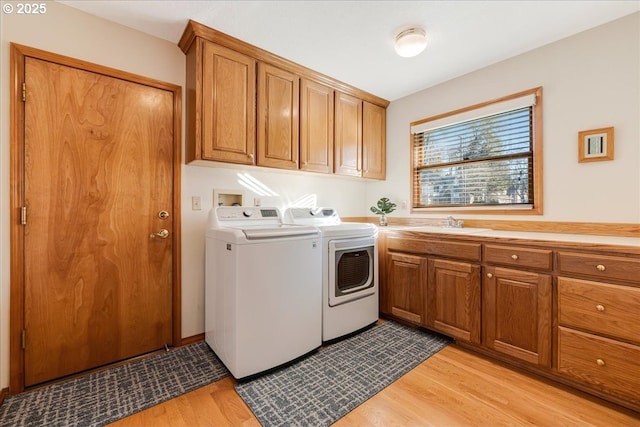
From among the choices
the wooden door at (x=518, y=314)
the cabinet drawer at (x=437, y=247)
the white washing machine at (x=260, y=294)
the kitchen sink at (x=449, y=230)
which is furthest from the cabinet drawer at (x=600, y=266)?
the white washing machine at (x=260, y=294)

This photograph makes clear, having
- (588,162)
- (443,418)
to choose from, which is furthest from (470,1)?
(443,418)

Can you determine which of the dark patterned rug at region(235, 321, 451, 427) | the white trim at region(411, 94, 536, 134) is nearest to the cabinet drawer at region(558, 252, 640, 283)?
the dark patterned rug at region(235, 321, 451, 427)

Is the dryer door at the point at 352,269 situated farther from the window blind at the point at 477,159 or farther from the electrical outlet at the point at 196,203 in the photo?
the electrical outlet at the point at 196,203

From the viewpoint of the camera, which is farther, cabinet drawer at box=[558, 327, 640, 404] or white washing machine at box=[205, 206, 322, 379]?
white washing machine at box=[205, 206, 322, 379]

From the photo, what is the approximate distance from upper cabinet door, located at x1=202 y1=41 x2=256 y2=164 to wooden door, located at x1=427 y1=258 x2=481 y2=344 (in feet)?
5.91

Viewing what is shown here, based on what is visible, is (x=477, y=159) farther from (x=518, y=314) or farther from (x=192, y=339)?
(x=192, y=339)

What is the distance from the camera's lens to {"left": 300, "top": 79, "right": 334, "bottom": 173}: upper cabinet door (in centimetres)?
258

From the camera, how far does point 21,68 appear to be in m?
1.65

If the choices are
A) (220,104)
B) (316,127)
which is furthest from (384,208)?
(220,104)

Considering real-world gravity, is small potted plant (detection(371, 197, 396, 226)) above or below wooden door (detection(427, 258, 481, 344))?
above

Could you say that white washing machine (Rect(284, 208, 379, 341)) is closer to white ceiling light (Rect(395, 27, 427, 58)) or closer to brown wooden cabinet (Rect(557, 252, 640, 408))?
brown wooden cabinet (Rect(557, 252, 640, 408))

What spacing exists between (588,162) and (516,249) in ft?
2.86

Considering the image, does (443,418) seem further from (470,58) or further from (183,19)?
(183,19)

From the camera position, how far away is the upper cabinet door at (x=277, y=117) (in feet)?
7.55
